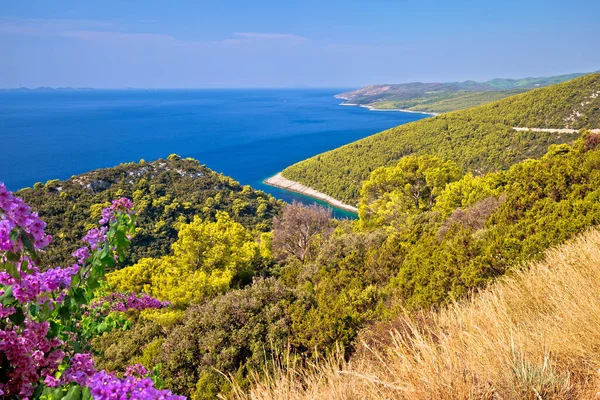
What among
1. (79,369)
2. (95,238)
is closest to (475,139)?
(95,238)

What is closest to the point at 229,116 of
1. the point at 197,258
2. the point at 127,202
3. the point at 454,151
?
the point at 454,151

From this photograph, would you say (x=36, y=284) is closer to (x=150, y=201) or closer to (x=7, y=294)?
(x=7, y=294)

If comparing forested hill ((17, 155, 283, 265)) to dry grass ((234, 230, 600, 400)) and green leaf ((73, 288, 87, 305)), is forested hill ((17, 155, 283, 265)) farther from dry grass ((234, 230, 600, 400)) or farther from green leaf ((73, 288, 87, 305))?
dry grass ((234, 230, 600, 400))

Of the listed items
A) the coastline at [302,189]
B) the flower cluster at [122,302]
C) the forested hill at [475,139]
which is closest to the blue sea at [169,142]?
the coastline at [302,189]

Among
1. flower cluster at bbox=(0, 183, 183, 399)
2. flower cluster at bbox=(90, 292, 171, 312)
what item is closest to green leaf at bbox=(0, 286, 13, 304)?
flower cluster at bbox=(0, 183, 183, 399)

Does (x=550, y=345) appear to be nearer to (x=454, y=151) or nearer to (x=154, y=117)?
(x=454, y=151)
